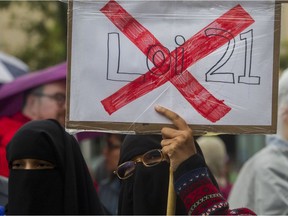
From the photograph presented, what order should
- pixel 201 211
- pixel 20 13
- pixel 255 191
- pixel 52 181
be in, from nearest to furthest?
1. pixel 201 211
2. pixel 52 181
3. pixel 255 191
4. pixel 20 13

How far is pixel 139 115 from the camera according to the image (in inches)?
137

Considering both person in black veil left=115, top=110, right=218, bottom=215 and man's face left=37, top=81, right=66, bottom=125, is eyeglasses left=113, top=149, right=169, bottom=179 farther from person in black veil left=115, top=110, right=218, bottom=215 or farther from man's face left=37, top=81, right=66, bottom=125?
man's face left=37, top=81, right=66, bottom=125

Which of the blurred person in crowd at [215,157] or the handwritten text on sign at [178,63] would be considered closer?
the handwritten text on sign at [178,63]

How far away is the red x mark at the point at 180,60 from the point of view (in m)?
3.49

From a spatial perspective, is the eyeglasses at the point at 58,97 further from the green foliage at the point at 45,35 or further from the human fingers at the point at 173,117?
the green foliage at the point at 45,35

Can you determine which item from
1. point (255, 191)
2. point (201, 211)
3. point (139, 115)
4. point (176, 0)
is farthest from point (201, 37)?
point (255, 191)

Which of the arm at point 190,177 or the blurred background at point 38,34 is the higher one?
the blurred background at point 38,34

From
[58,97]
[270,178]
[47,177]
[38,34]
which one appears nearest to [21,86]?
[58,97]

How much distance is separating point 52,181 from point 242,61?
1.22 m

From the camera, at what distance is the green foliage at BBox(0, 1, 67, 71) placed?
47.0 ft

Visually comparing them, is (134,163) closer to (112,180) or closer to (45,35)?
(112,180)

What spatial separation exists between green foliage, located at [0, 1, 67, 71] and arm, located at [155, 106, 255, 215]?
10.8 metres

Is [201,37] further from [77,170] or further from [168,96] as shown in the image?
[77,170]

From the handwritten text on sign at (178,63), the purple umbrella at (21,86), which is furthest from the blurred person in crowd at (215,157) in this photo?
the handwritten text on sign at (178,63)
